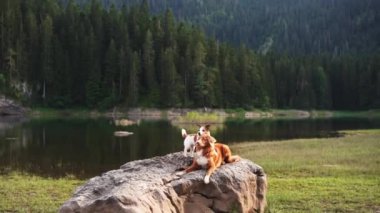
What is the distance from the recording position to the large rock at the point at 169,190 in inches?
584

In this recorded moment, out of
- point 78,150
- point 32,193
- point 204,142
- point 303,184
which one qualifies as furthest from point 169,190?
point 78,150

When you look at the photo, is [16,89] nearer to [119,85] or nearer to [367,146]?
[119,85]

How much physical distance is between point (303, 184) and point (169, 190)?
44.8 ft

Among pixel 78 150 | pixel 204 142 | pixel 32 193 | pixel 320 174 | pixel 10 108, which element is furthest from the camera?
pixel 10 108

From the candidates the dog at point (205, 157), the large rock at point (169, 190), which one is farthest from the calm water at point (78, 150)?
the dog at point (205, 157)

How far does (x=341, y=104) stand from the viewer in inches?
7411

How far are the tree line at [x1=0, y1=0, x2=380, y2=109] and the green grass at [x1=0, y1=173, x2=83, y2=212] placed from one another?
10386 centimetres

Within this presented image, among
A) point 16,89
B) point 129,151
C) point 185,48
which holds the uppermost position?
point 185,48

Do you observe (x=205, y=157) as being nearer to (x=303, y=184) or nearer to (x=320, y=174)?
(x=303, y=184)

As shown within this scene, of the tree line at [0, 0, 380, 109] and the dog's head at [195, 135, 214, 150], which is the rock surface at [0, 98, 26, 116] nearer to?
the tree line at [0, 0, 380, 109]

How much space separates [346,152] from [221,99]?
326ft

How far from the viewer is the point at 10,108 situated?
126 metres

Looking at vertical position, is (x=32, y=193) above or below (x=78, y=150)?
above

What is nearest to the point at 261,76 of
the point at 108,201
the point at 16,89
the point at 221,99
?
the point at 221,99
